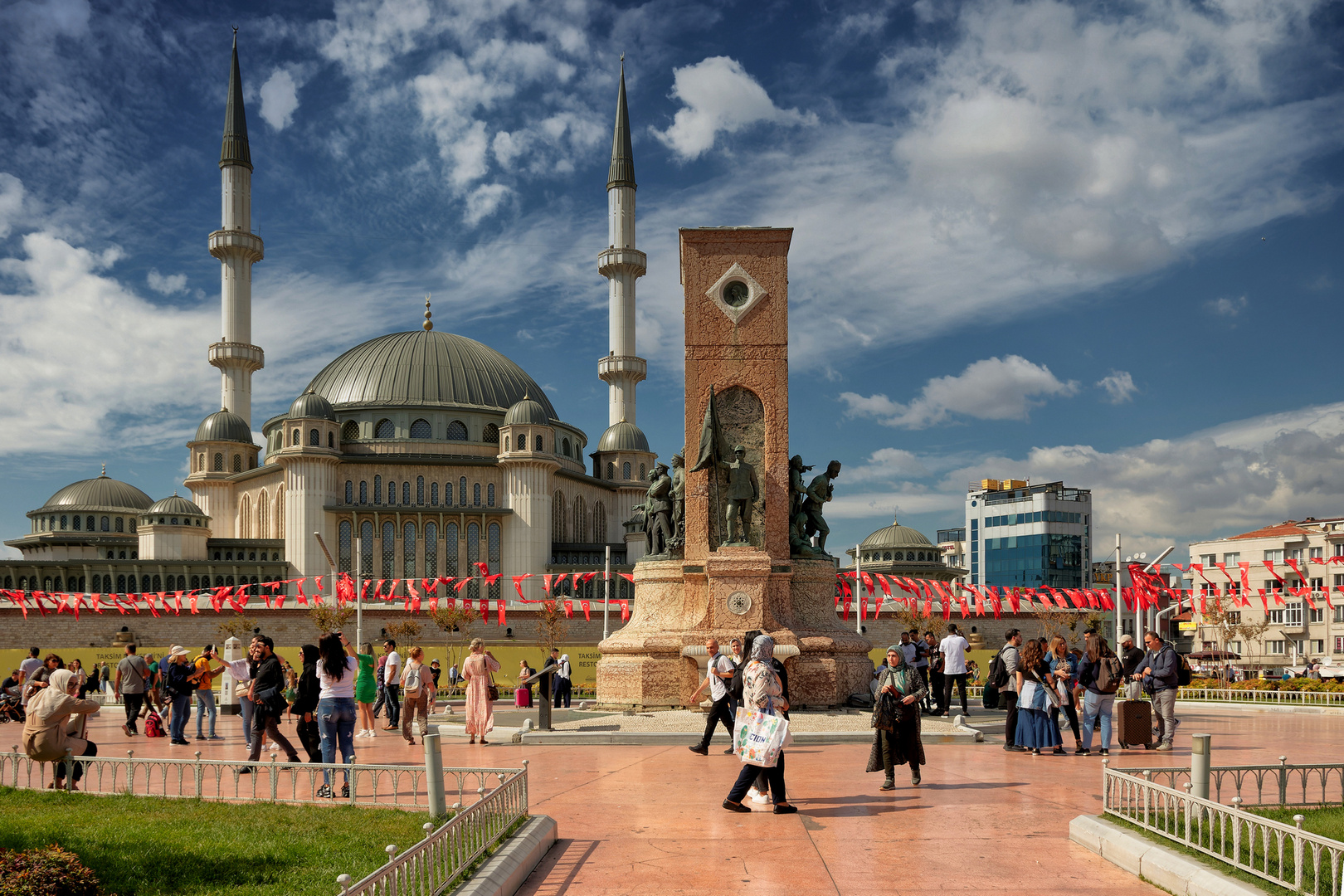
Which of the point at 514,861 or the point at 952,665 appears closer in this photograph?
the point at 514,861

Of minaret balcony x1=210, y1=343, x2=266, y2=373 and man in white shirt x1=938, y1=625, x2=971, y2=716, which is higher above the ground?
minaret balcony x1=210, y1=343, x2=266, y2=373

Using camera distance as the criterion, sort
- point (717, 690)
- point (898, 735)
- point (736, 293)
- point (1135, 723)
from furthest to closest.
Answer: point (736, 293), point (1135, 723), point (717, 690), point (898, 735)

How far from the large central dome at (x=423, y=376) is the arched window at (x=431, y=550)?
28.7 ft

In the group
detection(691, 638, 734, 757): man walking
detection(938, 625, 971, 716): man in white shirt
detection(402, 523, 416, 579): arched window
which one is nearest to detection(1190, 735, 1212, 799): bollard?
detection(691, 638, 734, 757): man walking

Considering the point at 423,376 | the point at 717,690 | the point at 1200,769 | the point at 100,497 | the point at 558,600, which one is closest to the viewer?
the point at 1200,769

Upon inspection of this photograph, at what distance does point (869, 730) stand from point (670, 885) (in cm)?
818

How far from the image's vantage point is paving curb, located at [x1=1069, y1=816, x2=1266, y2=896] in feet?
19.6

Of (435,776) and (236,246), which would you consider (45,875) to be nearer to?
(435,776)

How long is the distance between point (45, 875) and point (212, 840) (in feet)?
6.10

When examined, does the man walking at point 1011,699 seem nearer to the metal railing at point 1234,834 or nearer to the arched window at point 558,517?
the metal railing at point 1234,834

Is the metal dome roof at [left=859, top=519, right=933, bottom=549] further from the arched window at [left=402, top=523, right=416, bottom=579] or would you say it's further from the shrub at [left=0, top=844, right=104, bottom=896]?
the shrub at [left=0, top=844, right=104, bottom=896]

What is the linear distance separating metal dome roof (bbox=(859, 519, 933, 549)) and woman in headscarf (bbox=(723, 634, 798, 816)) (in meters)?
80.5

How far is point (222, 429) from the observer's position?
223ft

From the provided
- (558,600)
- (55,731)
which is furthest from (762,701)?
(558,600)
